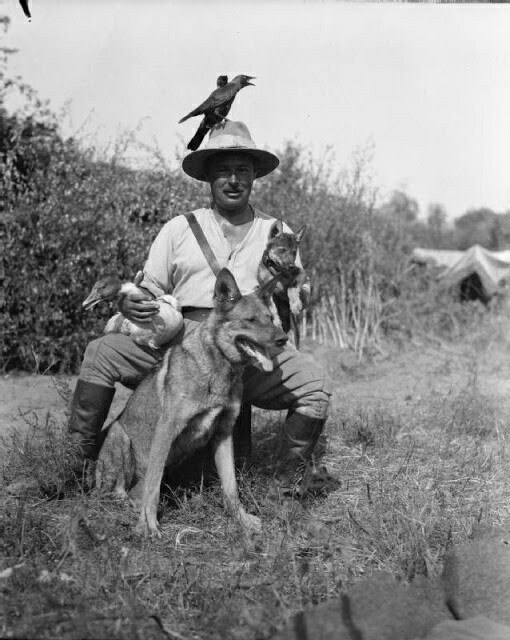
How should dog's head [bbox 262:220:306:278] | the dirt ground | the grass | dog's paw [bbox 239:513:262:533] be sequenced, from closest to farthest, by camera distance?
the grass
dog's paw [bbox 239:513:262:533]
dog's head [bbox 262:220:306:278]
the dirt ground

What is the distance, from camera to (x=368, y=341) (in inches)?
409

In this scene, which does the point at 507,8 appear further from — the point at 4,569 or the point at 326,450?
the point at 4,569

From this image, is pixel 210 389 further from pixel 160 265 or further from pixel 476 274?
pixel 476 274

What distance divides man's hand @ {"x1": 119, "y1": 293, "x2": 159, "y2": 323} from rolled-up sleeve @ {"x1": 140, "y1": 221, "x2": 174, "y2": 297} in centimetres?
34

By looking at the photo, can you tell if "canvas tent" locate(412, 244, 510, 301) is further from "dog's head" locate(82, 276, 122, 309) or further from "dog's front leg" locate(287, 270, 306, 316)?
"dog's head" locate(82, 276, 122, 309)

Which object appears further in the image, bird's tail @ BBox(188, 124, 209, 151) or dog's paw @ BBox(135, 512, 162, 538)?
bird's tail @ BBox(188, 124, 209, 151)

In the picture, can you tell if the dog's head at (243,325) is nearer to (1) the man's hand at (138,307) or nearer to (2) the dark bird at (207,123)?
(1) the man's hand at (138,307)

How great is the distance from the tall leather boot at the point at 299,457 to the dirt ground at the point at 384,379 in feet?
7.69

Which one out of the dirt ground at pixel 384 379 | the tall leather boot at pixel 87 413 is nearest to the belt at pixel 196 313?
the tall leather boot at pixel 87 413

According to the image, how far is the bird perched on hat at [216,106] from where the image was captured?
17.1 ft

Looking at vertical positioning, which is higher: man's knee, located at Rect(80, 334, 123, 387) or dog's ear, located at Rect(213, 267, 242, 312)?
dog's ear, located at Rect(213, 267, 242, 312)

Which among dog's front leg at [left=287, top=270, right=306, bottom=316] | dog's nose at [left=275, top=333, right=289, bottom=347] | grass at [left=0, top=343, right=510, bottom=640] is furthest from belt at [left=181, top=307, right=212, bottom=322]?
grass at [left=0, top=343, right=510, bottom=640]

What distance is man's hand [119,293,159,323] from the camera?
430cm

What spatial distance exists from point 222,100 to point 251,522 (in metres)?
3.29
